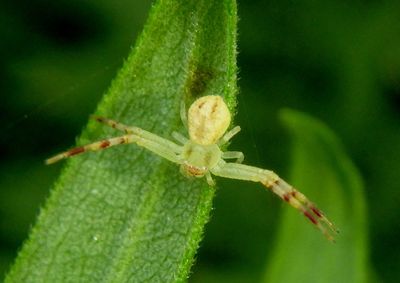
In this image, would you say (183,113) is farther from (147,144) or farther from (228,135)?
(228,135)

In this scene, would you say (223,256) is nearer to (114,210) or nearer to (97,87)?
(97,87)

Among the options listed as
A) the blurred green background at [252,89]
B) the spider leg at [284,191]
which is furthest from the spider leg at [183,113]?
the blurred green background at [252,89]

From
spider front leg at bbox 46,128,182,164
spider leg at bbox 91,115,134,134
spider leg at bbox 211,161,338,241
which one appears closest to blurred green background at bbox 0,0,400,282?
spider leg at bbox 211,161,338,241

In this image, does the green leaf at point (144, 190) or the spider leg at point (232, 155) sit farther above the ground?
the spider leg at point (232, 155)

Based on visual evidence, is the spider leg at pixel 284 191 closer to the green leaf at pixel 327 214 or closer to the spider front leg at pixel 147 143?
the green leaf at pixel 327 214

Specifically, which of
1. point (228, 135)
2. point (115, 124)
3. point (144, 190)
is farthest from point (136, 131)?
point (228, 135)

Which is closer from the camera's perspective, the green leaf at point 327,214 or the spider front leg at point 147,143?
the spider front leg at point 147,143

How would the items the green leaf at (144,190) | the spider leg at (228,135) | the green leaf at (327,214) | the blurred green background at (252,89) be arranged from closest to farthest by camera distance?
1. the green leaf at (144,190)
2. the green leaf at (327,214)
3. the spider leg at (228,135)
4. the blurred green background at (252,89)

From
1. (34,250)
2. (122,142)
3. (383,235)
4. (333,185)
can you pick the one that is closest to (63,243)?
(34,250)
